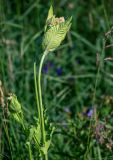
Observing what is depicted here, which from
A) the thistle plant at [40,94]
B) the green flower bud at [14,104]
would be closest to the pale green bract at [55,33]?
the thistle plant at [40,94]

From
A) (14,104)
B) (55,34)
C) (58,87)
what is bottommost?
(58,87)

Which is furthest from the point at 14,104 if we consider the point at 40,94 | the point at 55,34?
the point at 55,34

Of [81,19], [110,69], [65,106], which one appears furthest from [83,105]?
[81,19]

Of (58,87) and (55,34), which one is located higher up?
(55,34)

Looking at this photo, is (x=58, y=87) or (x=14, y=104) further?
(x=58, y=87)

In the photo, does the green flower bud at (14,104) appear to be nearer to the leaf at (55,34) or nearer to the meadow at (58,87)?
the meadow at (58,87)

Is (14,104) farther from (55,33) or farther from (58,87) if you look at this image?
(58,87)

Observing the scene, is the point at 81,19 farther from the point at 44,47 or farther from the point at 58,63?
the point at 44,47
